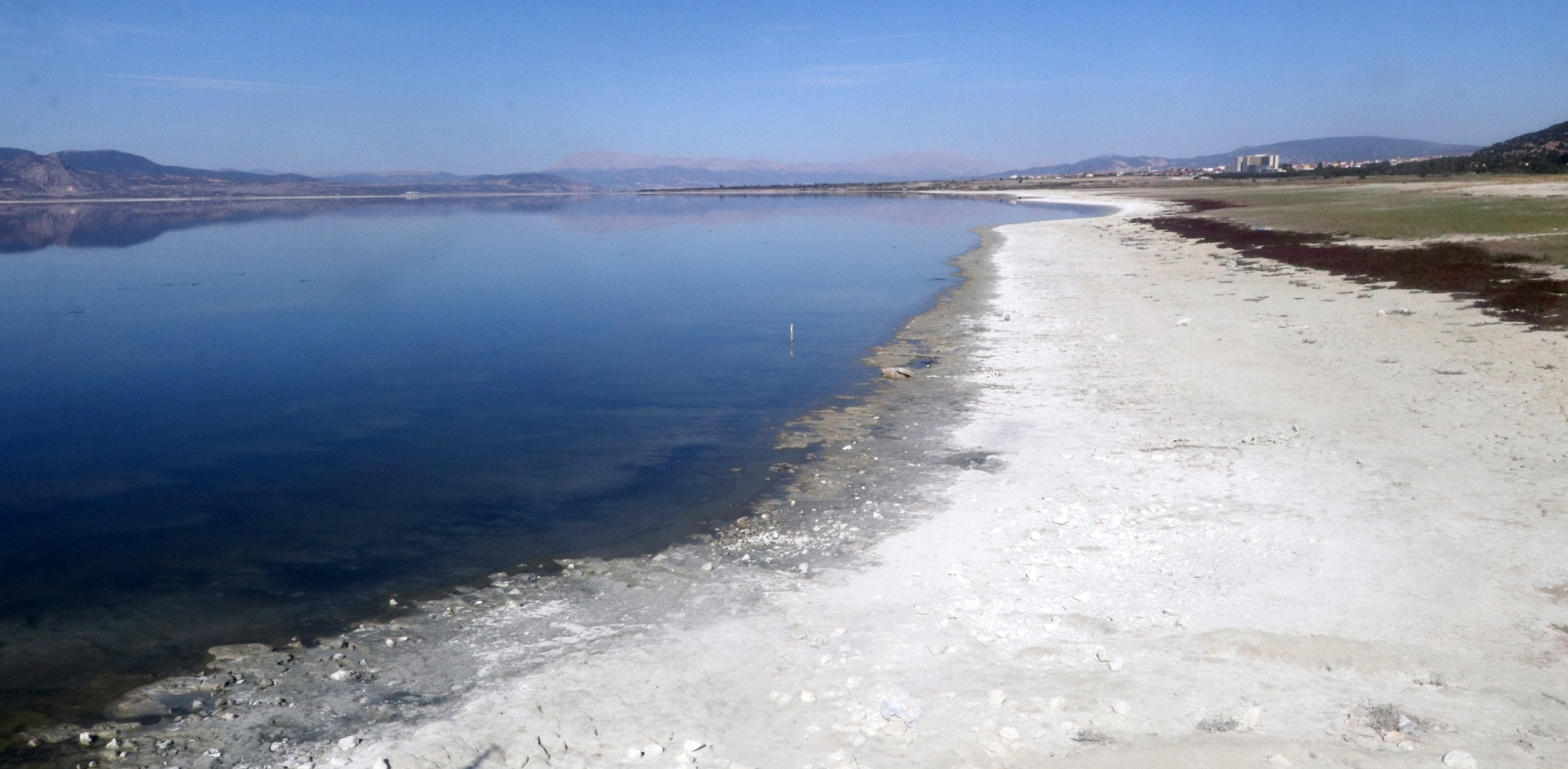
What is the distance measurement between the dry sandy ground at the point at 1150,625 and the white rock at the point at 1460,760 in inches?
0.9

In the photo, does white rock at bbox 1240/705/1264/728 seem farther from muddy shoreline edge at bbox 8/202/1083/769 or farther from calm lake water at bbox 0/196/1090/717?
calm lake water at bbox 0/196/1090/717

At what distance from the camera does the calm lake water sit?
31.8ft

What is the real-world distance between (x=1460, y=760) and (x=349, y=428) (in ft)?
50.9

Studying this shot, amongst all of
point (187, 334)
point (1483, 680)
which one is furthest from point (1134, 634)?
point (187, 334)

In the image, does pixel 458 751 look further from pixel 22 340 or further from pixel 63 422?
pixel 22 340

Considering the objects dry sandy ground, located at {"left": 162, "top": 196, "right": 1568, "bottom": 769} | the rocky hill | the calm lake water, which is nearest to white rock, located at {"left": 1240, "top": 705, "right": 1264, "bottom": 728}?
dry sandy ground, located at {"left": 162, "top": 196, "right": 1568, "bottom": 769}

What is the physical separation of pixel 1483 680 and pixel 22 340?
31.6m

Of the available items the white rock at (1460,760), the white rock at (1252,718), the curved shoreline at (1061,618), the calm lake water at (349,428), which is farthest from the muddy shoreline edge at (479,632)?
the white rock at (1460,760)

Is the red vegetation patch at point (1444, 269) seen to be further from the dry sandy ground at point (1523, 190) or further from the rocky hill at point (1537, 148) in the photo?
the rocky hill at point (1537, 148)

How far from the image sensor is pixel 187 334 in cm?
2617

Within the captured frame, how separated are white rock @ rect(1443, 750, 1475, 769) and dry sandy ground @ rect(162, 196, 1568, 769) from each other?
0.02 metres

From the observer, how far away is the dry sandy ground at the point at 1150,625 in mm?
6328

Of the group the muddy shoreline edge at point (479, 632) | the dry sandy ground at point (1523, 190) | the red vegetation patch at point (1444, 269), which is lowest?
the muddy shoreline edge at point (479, 632)

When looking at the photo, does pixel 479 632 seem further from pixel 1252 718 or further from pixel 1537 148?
pixel 1537 148
